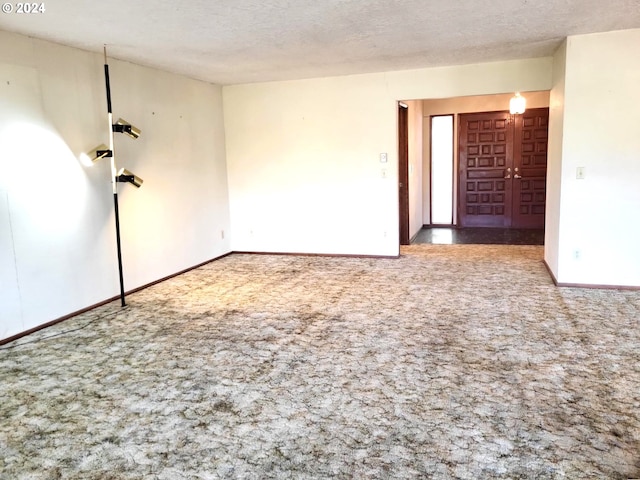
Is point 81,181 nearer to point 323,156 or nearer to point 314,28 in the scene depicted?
point 314,28

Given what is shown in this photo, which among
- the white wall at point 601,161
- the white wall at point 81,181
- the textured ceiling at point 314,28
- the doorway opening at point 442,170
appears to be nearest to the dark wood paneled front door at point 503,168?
the doorway opening at point 442,170

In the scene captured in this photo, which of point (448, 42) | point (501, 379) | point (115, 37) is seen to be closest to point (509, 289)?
point (501, 379)

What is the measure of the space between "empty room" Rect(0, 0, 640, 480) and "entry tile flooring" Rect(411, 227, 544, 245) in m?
0.14

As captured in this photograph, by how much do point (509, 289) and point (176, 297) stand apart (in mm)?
3341

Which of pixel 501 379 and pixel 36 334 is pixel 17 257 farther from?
pixel 501 379

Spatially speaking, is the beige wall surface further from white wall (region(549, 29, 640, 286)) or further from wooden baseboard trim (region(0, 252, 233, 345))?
wooden baseboard trim (region(0, 252, 233, 345))

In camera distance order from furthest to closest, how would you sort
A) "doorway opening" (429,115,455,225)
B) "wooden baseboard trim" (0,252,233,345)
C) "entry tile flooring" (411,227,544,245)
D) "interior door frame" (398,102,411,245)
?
"doorway opening" (429,115,455,225) → "entry tile flooring" (411,227,544,245) → "interior door frame" (398,102,411,245) → "wooden baseboard trim" (0,252,233,345)

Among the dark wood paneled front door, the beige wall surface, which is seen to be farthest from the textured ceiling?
the dark wood paneled front door

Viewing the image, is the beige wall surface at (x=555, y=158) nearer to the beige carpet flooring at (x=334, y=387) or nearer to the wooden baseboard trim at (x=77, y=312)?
the beige carpet flooring at (x=334, y=387)

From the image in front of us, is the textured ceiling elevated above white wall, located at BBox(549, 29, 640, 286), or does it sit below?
above

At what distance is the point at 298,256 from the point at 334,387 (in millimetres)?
3960

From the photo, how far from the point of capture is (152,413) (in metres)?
2.53

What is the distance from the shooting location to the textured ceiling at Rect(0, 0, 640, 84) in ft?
10.8

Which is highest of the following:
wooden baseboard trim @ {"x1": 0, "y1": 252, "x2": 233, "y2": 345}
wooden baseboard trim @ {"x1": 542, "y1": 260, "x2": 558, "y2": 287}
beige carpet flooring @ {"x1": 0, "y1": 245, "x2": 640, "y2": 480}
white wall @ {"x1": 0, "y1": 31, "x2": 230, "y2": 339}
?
white wall @ {"x1": 0, "y1": 31, "x2": 230, "y2": 339}
